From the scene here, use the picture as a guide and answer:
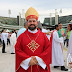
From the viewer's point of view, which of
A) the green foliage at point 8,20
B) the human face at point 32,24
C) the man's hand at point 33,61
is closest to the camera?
the man's hand at point 33,61

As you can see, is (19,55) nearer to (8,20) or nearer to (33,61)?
(33,61)

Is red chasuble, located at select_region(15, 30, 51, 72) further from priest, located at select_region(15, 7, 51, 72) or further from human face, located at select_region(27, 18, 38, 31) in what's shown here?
human face, located at select_region(27, 18, 38, 31)

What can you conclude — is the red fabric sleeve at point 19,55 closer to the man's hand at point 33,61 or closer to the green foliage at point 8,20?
the man's hand at point 33,61

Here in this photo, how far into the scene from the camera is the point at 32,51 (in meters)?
2.78

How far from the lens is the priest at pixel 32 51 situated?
107 inches

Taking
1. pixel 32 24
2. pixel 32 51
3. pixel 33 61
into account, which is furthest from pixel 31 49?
pixel 32 24

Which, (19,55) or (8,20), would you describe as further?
(8,20)

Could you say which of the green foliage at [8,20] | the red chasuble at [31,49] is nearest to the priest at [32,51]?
the red chasuble at [31,49]

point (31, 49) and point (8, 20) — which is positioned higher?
point (8, 20)

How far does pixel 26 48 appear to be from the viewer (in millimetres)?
2781

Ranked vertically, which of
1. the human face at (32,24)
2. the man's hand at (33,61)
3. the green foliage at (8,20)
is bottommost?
the man's hand at (33,61)

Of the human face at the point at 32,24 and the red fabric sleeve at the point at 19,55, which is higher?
the human face at the point at 32,24

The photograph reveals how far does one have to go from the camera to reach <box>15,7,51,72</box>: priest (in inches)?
107

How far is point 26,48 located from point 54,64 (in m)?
3.31
